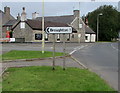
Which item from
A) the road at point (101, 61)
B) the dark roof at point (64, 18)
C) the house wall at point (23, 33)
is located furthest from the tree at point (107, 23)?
the road at point (101, 61)

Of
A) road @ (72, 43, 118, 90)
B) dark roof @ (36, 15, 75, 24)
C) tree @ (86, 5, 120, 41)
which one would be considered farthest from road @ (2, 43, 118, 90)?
tree @ (86, 5, 120, 41)

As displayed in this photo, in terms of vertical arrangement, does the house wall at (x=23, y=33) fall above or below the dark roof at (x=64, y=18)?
below

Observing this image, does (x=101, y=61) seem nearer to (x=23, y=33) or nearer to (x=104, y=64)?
(x=104, y=64)

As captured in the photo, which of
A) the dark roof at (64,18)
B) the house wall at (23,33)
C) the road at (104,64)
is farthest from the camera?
the dark roof at (64,18)

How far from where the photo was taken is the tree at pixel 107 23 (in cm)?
8938

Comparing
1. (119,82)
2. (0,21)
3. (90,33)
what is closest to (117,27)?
(90,33)

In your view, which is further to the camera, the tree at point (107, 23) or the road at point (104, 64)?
the tree at point (107, 23)

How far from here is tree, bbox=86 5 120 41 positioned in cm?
8938

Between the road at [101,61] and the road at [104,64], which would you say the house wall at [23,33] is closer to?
the road at [101,61]

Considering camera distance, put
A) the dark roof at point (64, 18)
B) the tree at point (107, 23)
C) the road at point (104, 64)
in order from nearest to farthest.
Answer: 1. the road at point (104, 64)
2. the dark roof at point (64, 18)
3. the tree at point (107, 23)

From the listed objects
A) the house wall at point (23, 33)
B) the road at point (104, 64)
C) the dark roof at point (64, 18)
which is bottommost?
the road at point (104, 64)

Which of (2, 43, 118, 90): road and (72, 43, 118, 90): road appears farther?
(2, 43, 118, 90): road

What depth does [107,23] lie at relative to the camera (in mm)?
89438

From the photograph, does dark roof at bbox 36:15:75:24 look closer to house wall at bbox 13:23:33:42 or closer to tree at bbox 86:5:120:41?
house wall at bbox 13:23:33:42
